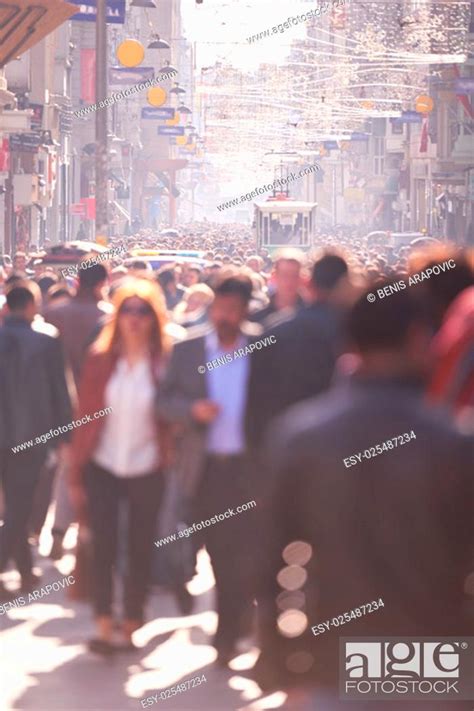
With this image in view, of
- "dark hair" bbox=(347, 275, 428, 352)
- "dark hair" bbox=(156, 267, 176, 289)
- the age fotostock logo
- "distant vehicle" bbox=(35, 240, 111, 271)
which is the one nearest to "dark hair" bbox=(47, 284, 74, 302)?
"dark hair" bbox=(156, 267, 176, 289)

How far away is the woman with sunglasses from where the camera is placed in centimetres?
862

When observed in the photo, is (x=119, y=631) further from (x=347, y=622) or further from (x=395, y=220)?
(x=395, y=220)

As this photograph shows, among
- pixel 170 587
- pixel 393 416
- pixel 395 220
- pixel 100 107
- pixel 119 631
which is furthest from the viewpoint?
pixel 395 220

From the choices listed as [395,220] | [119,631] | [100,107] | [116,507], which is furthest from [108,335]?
[395,220]

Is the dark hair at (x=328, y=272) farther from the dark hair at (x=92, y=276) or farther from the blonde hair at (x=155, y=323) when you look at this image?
the dark hair at (x=92, y=276)

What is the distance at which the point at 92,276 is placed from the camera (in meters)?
11.9

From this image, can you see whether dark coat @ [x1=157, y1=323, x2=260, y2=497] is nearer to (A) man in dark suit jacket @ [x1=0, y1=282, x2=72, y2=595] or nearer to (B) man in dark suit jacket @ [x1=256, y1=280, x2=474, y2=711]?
(A) man in dark suit jacket @ [x1=0, y1=282, x2=72, y2=595]

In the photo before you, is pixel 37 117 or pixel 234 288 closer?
pixel 234 288

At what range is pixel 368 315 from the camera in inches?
187

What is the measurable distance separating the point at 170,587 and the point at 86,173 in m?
67.8

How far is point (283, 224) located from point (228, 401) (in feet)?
149

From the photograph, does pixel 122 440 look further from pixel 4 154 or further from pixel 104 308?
pixel 4 154

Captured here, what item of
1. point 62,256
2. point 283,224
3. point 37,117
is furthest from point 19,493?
point 37,117

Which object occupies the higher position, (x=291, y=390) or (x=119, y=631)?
(x=291, y=390)
